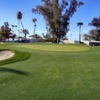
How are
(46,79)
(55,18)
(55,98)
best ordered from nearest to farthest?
(55,98) < (46,79) < (55,18)

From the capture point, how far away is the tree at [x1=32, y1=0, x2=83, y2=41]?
52.2 metres

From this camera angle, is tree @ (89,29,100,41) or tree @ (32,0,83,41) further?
tree @ (89,29,100,41)

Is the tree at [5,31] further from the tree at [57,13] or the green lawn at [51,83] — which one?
the green lawn at [51,83]

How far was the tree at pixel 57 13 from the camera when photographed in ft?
171

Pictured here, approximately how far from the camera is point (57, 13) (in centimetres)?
5228

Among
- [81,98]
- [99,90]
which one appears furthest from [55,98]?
[99,90]

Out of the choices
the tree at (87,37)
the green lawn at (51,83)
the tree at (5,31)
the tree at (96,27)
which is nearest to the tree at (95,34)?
the tree at (96,27)

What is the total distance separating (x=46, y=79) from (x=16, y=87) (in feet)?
5.54

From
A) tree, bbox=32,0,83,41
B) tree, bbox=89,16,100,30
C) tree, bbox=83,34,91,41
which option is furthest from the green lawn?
tree, bbox=83,34,91,41

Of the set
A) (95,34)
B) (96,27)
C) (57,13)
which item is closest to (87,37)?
(95,34)

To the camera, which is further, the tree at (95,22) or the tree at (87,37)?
the tree at (87,37)

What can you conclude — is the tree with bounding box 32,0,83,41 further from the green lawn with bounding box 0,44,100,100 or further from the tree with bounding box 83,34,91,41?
the tree with bounding box 83,34,91,41

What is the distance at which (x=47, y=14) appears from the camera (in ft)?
173

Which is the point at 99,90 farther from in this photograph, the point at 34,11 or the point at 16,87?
the point at 34,11
